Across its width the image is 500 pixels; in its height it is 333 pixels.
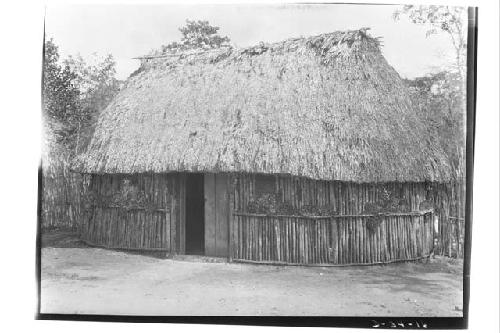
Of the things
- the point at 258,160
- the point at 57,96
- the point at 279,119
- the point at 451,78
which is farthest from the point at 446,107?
the point at 57,96

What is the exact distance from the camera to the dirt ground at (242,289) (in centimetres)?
677

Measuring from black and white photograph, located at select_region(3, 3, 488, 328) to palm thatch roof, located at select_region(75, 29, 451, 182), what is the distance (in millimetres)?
28

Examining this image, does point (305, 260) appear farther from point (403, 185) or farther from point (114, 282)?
point (114, 282)

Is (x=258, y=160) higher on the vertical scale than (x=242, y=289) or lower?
higher

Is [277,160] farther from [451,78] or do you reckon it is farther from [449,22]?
[449,22]

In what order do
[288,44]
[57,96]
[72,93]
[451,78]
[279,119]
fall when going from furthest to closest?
[288,44]
[279,119]
[72,93]
[57,96]
[451,78]

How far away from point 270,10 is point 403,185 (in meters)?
3.61

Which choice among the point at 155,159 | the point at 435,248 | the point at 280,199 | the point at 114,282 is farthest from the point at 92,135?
the point at 435,248

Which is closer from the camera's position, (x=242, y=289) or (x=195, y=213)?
(x=242, y=289)

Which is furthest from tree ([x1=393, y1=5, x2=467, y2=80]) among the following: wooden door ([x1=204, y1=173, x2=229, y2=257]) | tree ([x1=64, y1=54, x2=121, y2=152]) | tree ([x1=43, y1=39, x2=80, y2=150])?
tree ([x1=43, y1=39, x2=80, y2=150])

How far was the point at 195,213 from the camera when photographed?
9.69m

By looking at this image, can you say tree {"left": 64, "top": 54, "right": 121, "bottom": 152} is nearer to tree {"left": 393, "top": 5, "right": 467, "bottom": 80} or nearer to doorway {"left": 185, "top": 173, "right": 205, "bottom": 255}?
doorway {"left": 185, "top": 173, "right": 205, "bottom": 255}

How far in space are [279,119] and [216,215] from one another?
2.08 m

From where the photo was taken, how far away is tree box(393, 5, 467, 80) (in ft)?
21.9
